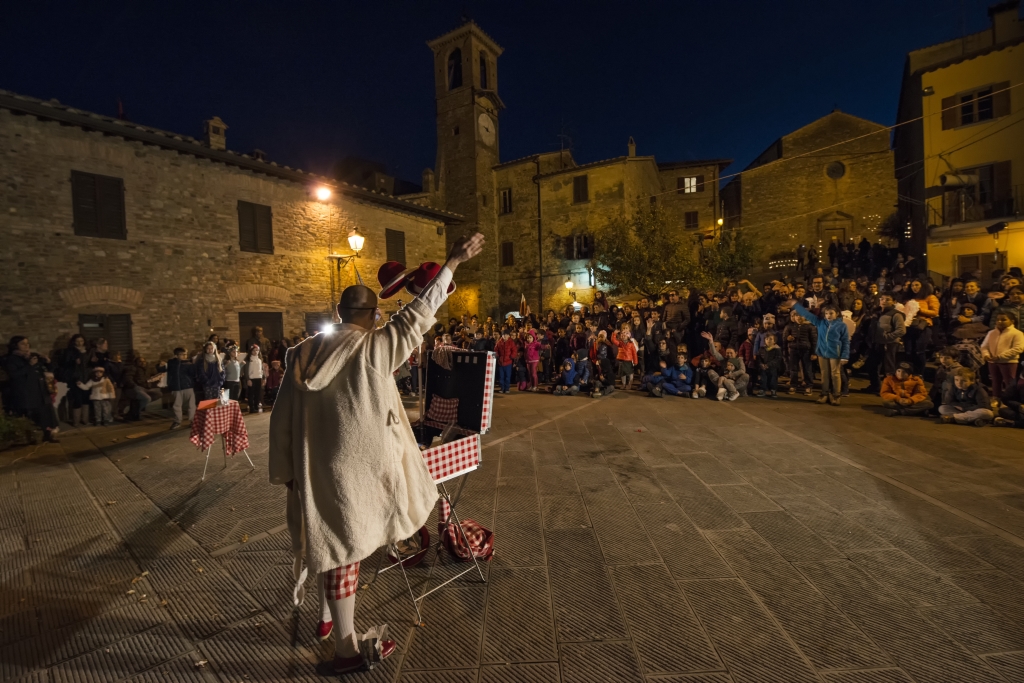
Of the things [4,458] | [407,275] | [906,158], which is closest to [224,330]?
[4,458]

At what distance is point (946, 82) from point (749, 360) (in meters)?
17.5

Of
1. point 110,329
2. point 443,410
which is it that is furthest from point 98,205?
point 443,410

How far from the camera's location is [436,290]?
2285 mm

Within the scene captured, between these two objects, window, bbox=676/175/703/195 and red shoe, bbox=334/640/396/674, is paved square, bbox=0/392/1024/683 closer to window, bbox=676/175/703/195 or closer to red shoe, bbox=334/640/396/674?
red shoe, bbox=334/640/396/674

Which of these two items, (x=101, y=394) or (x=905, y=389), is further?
(x=101, y=394)

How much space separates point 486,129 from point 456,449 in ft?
100

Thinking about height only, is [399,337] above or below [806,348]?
above

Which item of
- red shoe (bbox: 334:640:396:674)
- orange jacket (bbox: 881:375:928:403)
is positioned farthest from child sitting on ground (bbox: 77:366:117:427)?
orange jacket (bbox: 881:375:928:403)

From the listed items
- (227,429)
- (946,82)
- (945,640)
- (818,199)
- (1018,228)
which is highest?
(946,82)

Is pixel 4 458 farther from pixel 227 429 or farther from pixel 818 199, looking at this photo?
pixel 818 199

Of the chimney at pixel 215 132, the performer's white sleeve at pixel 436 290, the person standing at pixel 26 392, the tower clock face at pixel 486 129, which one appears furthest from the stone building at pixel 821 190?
the person standing at pixel 26 392

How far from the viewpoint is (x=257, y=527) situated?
405 cm

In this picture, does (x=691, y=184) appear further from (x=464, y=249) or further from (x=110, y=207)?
(x=464, y=249)

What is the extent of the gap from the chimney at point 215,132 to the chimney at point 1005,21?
97.6 ft
